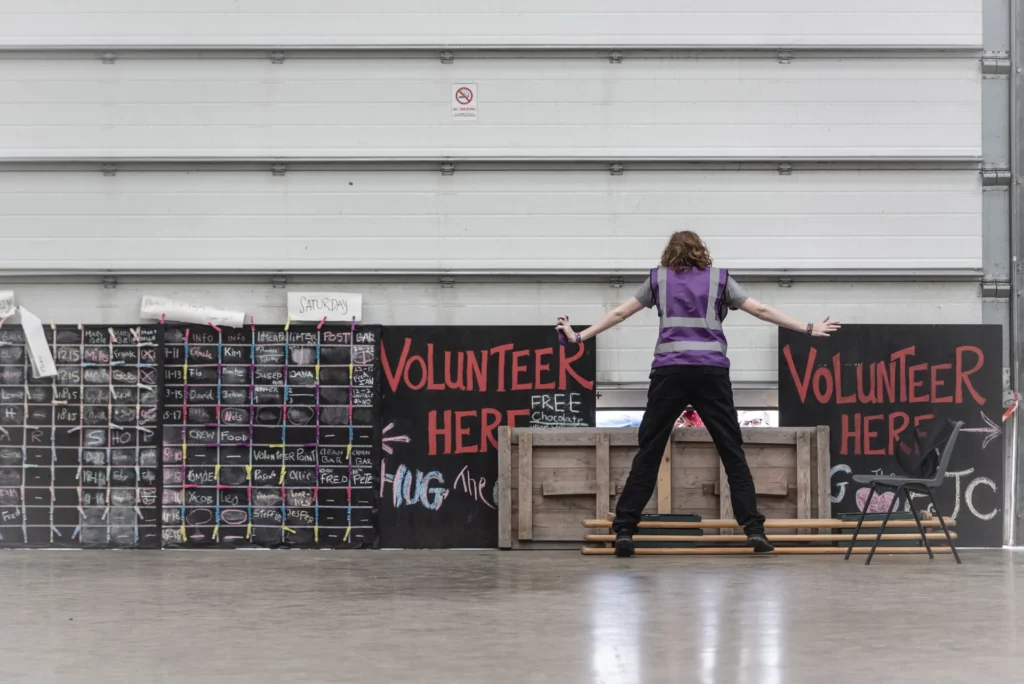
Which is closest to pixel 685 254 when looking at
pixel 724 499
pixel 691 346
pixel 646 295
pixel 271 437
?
pixel 646 295

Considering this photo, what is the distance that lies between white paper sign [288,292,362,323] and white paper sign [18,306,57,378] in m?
1.95

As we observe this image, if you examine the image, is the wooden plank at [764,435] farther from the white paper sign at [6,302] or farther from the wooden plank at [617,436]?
the white paper sign at [6,302]

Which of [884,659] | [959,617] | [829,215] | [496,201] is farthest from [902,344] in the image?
[884,659]

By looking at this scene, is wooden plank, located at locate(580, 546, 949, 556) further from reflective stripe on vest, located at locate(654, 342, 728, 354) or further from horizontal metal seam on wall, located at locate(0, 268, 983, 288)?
horizontal metal seam on wall, located at locate(0, 268, 983, 288)

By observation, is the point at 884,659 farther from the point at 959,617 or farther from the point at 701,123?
the point at 701,123

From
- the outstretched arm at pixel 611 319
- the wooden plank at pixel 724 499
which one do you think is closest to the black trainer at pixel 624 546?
the wooden plank at pixel 724 499

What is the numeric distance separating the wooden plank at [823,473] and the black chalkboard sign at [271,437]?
3415 mm

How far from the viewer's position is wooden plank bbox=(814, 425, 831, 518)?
9.85 m

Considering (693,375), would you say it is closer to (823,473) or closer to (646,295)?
(646,295)

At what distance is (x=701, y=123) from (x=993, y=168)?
7.80ft

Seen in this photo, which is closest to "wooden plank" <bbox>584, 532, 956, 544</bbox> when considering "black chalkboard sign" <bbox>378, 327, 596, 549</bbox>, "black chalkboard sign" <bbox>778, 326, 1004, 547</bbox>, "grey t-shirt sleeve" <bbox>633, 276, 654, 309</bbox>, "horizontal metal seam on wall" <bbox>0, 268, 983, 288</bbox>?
"black chalkboard sign" <bbox>778, 326, 1004, 547</bbox>

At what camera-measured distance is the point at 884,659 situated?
16.9 feet

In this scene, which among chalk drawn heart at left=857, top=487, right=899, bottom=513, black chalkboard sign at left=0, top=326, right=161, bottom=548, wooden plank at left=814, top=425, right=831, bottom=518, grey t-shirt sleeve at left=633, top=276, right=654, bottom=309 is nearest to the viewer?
grey t-shirt sleeve at left=633, top=276, right=654, bottom=309

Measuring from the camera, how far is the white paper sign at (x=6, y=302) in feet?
34.1
